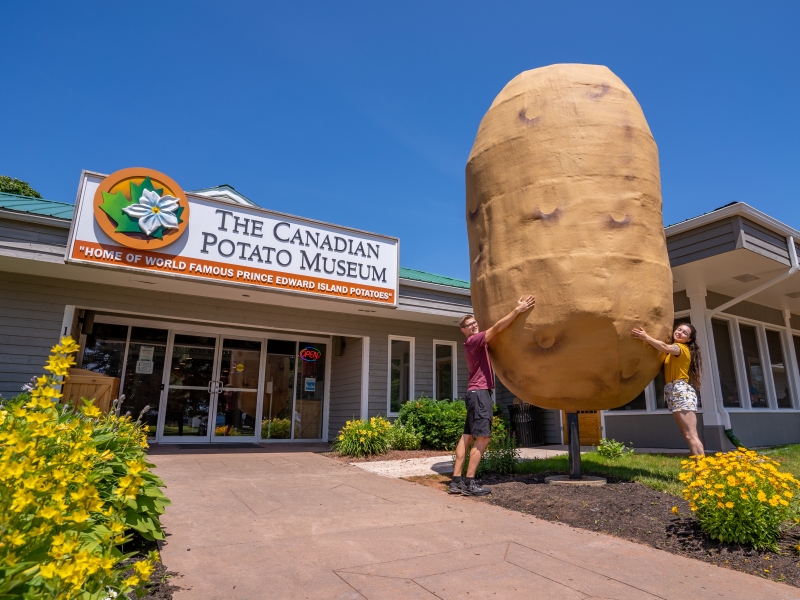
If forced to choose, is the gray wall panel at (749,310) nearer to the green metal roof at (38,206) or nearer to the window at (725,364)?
the window at (725,364)

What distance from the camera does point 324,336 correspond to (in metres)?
12.2

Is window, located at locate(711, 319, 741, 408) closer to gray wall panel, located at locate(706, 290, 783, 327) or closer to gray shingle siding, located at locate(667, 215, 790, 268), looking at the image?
gray wall panel, located at locate(706, 290, 783, 327)

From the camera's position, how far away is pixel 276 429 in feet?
37.7

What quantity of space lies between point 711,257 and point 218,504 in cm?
726

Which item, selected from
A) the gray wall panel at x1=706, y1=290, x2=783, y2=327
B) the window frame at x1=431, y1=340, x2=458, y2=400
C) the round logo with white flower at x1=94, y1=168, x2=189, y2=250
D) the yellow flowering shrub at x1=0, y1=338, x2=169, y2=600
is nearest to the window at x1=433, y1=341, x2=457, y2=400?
the window frame at x1=431, y1=340, x2=458, y2=400

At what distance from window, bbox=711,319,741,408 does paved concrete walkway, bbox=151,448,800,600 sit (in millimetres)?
7027

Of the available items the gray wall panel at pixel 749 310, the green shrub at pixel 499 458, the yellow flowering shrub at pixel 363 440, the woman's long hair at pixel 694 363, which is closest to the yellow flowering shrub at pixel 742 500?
the woman's long hair at pixel 694 363

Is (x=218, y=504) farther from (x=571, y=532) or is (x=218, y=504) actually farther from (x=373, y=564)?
(x=571, y=532)

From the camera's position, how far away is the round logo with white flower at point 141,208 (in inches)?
293

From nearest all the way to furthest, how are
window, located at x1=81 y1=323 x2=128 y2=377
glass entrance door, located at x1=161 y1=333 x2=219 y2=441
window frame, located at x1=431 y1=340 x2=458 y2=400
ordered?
→ window, located at x1=81 y1=323 x2=128 y2=377 < glass entrance door, located at x1=161 y1=333 x2=219 y2=441 < window frame, located at x1=431 y1=340 x2=458 y2=400

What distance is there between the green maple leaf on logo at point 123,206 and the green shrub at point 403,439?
5.09 meters

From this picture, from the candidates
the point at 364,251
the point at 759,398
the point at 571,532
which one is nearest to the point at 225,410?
the point at 364,251

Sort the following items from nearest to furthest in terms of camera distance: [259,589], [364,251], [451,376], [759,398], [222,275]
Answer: [259,589] < [222,275] < [364,251] < [759,398] < [451,376]

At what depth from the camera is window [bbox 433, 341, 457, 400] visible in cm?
1202
